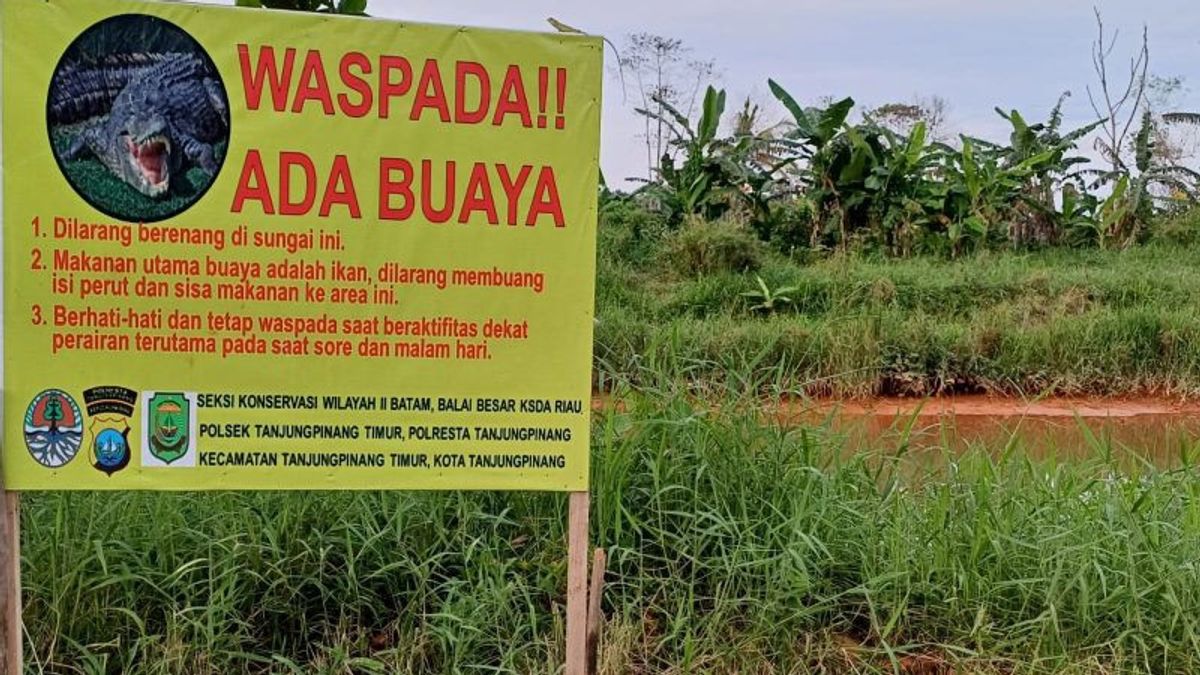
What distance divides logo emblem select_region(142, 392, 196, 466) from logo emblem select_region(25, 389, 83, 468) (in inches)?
5.4

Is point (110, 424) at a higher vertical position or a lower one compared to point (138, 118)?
lower

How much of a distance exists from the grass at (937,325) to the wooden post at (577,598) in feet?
12.7

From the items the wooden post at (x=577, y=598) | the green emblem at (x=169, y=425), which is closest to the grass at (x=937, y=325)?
the wooden post at (x=577, y=598)

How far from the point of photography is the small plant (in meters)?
8.63

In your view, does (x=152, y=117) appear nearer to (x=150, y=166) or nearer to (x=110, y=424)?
(x=150, y=166)

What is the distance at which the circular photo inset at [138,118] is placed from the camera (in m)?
2.09

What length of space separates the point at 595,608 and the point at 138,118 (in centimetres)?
148

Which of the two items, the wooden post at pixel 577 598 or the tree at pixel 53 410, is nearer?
the tree at pixel 53 410

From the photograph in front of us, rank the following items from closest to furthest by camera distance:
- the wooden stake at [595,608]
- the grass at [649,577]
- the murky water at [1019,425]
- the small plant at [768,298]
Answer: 1. the wooden stake at [595,608]
2. the grass at [649,577]
3. the murky water at [1019,425]
4. the small plant at [768,298]

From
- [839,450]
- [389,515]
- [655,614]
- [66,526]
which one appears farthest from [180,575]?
[839,450]

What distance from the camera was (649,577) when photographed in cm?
264

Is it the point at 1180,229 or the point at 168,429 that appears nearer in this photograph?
the point at 168,429

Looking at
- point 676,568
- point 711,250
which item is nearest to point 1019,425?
point 676,568

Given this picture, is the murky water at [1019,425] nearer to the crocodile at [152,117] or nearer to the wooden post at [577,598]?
the wooden post at [577,598]
